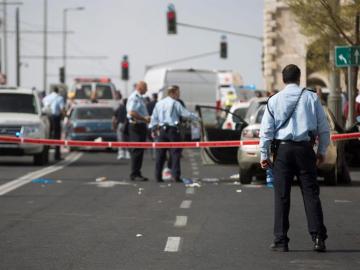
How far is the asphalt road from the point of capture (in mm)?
10617

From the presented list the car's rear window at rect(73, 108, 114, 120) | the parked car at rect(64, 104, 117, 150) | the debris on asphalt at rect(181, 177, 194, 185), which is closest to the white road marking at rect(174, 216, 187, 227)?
the debris on asphalt at rect(181, 177, 194, 185)

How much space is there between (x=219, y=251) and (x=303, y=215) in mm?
3843

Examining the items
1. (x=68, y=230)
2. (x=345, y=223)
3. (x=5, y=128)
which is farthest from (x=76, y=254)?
(x=5, y=128)

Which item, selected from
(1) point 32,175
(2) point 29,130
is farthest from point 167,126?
(2) point 29,130

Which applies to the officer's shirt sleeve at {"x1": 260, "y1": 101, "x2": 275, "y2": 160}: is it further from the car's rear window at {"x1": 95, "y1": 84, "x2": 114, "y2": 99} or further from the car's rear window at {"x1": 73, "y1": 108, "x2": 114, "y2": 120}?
the car's rear window at {"x1": 95, "y1": 84, "x2": 114, "y2": 99}

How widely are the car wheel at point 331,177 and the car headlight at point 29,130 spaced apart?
891 centimetres

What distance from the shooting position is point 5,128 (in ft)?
91.2

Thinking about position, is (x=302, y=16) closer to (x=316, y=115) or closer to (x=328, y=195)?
(x=328, y=195)

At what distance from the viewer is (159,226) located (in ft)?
44.7

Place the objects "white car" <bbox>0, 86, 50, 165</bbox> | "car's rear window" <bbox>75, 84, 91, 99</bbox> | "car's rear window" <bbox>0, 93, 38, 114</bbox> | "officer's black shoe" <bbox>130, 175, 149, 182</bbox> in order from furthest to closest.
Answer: "car's rear window" <bbox>75, 84, 91, 99</bbox> < "car's rear window" <bbox>0, 93, 38, 114</bbox> < "white car" <bbox>0, 86, 50, 165</bbox> < "officer's black shoe" <bbox>130, 175, 149, 182</bbox>

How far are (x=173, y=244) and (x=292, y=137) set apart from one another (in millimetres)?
1502

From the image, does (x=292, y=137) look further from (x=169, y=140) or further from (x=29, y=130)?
(x=29, y=130)

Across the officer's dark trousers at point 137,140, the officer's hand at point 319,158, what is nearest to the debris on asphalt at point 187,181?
the officer's dark trousers at point 137,140

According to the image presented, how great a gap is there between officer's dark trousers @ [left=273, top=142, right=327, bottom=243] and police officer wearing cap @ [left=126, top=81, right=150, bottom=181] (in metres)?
11.0
